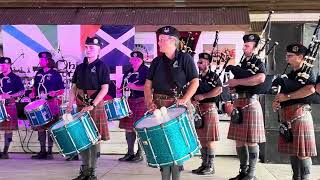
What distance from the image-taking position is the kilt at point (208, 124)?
5.84 meters

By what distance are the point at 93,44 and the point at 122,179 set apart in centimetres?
149

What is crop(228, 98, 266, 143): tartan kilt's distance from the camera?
5.14 meters

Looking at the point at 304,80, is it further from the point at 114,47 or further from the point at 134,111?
the point at 114,47

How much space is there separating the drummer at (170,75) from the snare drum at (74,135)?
83 centimetres

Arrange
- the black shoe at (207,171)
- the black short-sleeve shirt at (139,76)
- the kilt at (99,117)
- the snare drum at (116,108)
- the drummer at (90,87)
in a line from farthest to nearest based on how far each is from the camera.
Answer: the black short-sleeve shirt at (139,76), the snare drum at (116,108), the black shoe at (207,171), the kilt at (99,117), the drummer at (90,87)

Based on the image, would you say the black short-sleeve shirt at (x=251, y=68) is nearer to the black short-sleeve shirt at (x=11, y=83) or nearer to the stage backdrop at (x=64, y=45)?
the stage backdrop at (x=64, y=45)

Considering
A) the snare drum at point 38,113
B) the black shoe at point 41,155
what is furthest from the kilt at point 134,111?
the black shoe at point 41,155

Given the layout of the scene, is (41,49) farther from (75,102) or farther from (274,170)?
(274,170)

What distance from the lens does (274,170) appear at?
6.19 m

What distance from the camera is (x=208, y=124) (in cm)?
588

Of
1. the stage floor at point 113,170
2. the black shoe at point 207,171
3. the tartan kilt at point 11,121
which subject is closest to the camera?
the stage floor at point 113,170

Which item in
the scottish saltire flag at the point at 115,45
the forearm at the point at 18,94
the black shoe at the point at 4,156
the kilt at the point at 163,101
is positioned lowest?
the black shoe at the point at 4,156

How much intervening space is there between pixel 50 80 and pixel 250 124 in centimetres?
299

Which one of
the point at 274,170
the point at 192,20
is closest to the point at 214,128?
the point at 274,170
